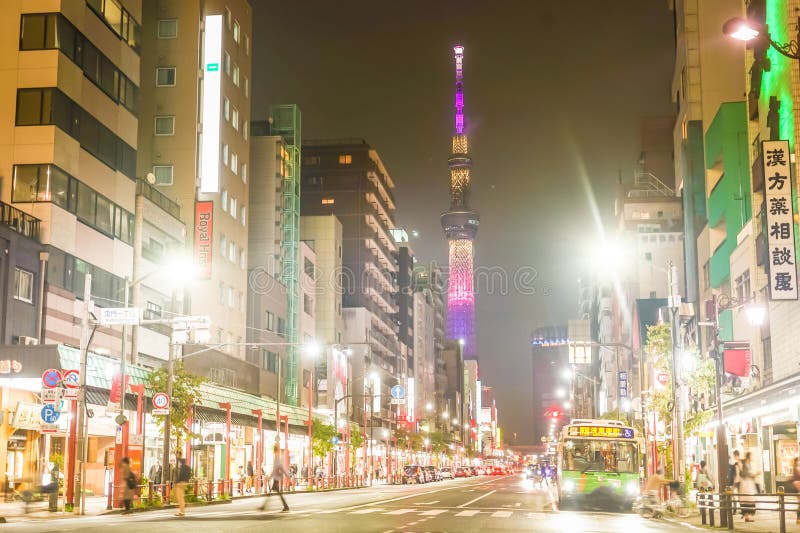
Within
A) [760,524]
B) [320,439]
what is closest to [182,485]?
[760,524]

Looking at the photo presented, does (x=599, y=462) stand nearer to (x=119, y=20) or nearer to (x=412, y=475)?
(x=119, y=20)

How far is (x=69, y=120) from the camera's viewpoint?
2032 inches

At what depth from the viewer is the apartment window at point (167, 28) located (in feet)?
234

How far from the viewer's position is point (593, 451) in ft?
117

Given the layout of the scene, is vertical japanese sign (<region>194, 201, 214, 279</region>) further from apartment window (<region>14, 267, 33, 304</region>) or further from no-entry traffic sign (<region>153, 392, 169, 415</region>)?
no-entry traffic sign (<region>153, 392, 169, 415</region>)

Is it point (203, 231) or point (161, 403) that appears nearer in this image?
point (161, 403)

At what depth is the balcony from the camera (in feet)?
152

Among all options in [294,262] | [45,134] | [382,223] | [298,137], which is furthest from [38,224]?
[382,223]

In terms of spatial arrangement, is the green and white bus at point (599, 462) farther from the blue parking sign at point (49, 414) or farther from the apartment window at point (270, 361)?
the apartment window at point (270, 361)

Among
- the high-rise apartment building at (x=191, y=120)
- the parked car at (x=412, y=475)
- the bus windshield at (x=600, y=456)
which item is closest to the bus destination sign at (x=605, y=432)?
the bus windshield at (x=600, y=456)

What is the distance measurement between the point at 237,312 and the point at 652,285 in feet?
198

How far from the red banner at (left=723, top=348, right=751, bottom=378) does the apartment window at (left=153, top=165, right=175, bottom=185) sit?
133 ft

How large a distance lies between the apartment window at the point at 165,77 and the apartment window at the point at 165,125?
2.50 meters

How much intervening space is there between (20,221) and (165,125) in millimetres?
24458
